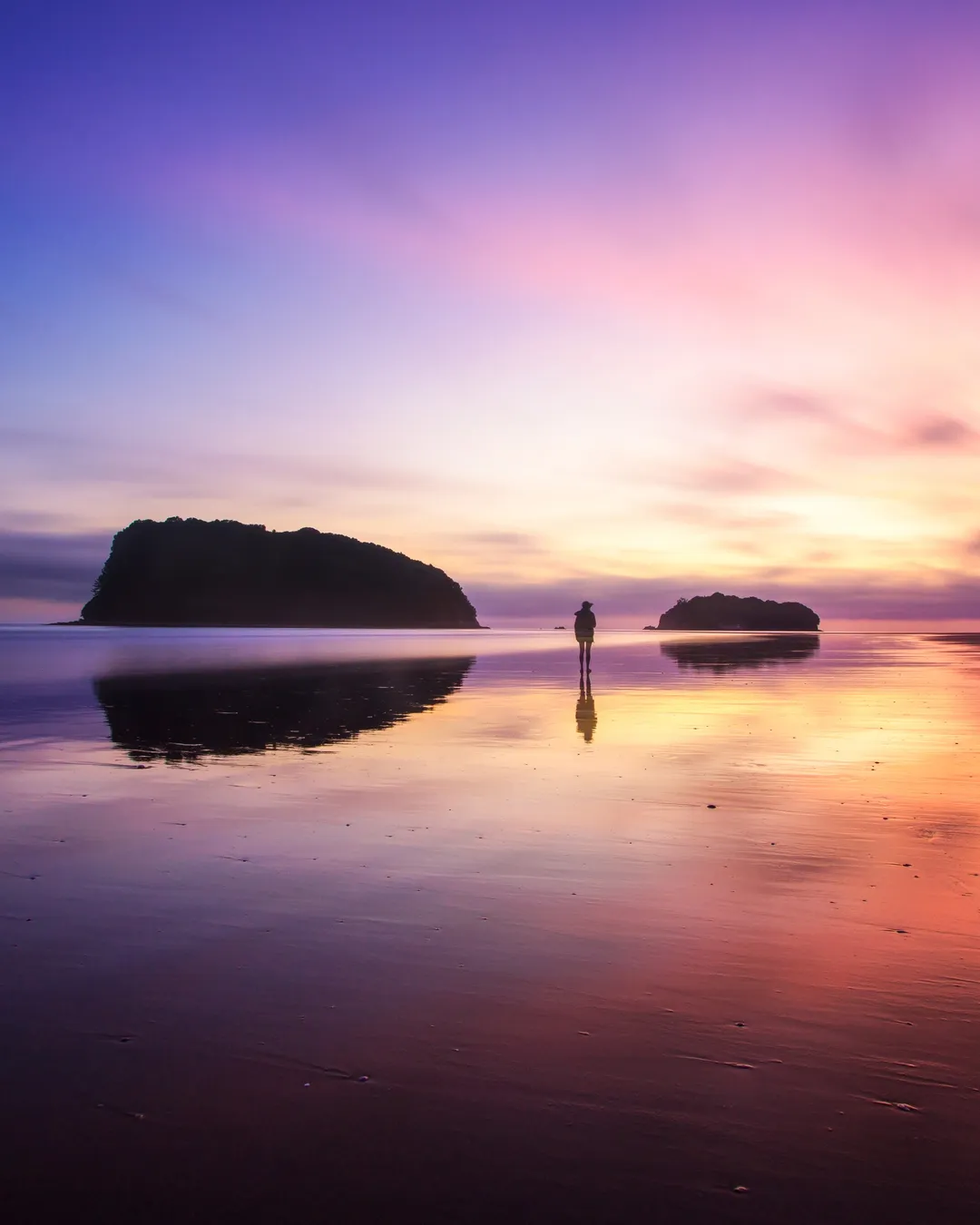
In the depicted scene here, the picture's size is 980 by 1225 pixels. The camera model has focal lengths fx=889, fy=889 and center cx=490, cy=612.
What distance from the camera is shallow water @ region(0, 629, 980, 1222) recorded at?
11.5 ft

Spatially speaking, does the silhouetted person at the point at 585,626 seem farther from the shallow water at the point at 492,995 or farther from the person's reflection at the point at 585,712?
the shallow water at the point at 492,995

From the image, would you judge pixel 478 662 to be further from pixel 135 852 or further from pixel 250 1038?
pixel 250 1038

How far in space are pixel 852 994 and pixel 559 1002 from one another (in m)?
1.72

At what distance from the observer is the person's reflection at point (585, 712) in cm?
1769

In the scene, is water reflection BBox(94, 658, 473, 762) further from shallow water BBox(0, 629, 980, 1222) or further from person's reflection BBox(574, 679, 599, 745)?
person's reflection BBox(574, 679, 599, 745)

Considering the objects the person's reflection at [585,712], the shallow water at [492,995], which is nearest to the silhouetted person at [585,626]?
the person's reflection at [585,712]

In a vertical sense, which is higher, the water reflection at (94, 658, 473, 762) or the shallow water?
the water reflection at (94, 658, 473, 762)

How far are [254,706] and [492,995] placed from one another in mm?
19062

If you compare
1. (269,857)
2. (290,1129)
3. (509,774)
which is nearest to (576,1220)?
(290,1129)

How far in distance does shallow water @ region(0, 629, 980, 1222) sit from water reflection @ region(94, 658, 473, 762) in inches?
139

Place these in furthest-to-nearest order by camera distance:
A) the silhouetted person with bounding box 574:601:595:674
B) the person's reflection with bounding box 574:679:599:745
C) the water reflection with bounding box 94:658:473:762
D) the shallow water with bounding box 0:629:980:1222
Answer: the silhouetted person with bounding box 574:601:595:674, the person's reflection with bounding box 574:679:599:745, the water reflection with bounding box 94:658:473:762, the shallow water with bounding box 0:629:980:1222

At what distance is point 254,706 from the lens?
23.2m

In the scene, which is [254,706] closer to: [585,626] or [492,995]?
[585,626]

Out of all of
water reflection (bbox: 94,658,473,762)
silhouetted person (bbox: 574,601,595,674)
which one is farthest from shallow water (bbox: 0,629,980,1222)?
silhouetted person (bbox: 574,601,595,674)
